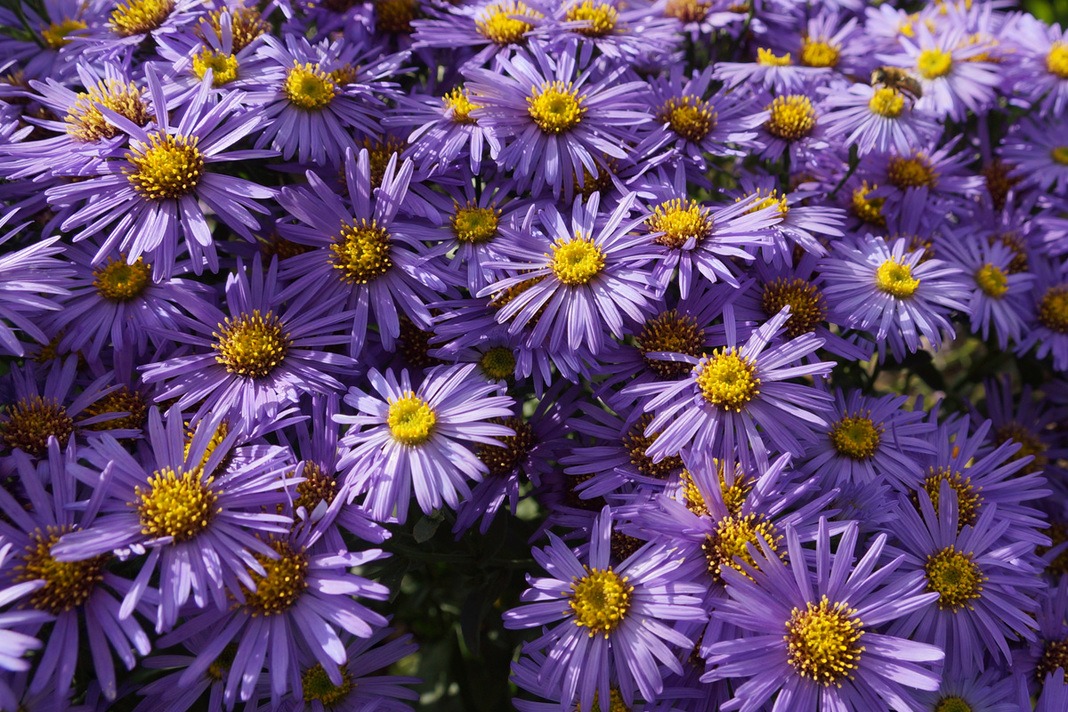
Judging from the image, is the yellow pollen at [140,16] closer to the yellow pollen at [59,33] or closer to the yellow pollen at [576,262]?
the yellow pollen at [59,33]

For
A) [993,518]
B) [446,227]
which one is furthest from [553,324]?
[993,518]

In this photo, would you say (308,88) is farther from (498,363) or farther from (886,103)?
(886,103)

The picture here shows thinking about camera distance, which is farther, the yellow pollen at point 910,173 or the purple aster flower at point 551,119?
the yellow pollen at point 910,173

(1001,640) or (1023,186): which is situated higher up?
(1023,186)

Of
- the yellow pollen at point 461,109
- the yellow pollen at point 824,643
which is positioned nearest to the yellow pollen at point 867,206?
the yellow pollen at point 461,109

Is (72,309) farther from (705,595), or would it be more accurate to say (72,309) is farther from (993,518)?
(993,518)

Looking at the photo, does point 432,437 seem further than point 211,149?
No

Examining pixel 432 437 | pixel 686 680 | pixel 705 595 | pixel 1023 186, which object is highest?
pixel 1023 186
